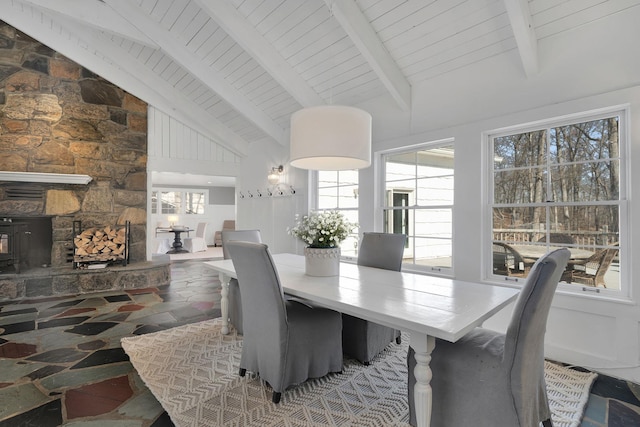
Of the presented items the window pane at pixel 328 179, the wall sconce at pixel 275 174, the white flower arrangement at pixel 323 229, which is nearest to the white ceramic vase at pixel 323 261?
the white flower arrangement at pixel 323 229

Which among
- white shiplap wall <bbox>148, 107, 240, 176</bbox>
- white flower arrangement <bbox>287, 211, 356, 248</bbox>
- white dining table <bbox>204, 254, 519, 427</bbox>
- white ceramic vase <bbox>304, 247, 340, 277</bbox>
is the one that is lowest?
white dining table <bbox>204, 254, 519, 427</bbox>

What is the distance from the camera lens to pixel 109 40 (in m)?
4.64

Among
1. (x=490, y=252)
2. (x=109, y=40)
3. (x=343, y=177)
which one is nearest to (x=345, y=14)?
(x=343, y=177)

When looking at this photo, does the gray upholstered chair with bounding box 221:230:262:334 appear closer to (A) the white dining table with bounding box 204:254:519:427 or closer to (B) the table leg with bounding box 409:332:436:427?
(A) the white dining table with bounding box 204:254:519:427

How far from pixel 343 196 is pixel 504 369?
3324 mm

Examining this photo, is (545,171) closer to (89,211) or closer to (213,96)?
(213,96)

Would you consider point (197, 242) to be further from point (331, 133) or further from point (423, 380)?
point (423, 380)

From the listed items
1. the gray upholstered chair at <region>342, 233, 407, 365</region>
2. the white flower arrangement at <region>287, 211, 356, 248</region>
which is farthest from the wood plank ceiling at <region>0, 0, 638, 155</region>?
the white flower arrangement at <region>287, 211, 356, 248</region>

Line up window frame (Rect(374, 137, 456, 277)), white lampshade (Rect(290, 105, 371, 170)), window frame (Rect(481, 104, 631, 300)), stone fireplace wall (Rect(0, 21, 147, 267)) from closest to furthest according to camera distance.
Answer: white lampshade (Rect(290, 105, 371, 170)) → window frame (Rect(481, 104, 631, 300)) → window frame (Rect(374, 137, 456, 277)) → stone fireplace wall (Rect(0, 21, 147, 267))

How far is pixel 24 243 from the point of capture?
4.62 m

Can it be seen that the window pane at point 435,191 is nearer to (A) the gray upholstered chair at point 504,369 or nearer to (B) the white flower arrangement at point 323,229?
(B) the white flower arrangement at point 323,229

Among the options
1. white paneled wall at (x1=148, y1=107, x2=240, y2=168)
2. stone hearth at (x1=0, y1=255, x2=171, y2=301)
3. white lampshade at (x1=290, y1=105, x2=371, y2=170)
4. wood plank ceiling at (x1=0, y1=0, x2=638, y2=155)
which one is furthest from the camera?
white paneled wall at (x1=148, y1=107, x2=240, y2=168)

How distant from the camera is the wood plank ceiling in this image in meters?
2.67

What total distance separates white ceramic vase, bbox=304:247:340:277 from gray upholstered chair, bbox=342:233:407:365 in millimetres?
471
